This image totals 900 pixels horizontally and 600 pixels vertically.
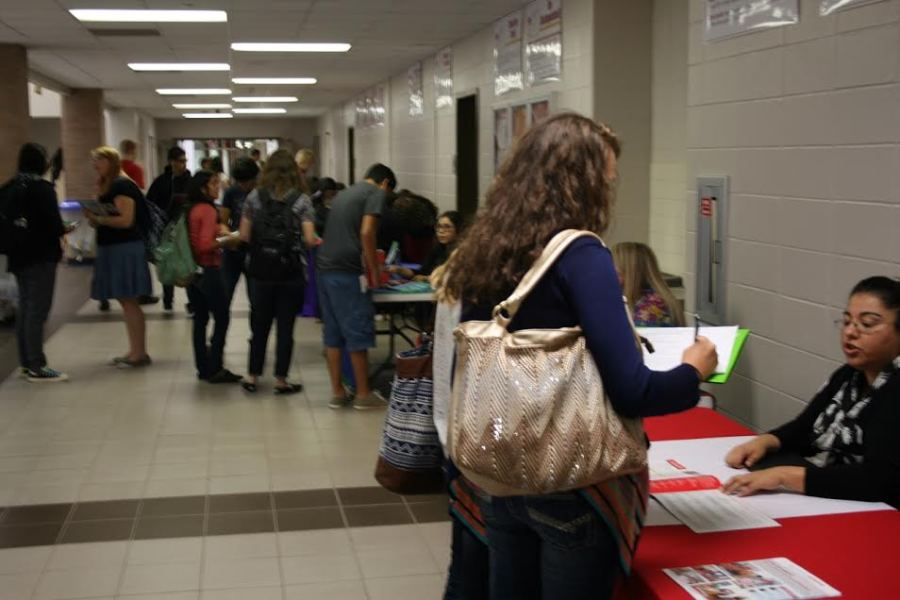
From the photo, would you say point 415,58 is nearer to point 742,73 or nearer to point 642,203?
point 642,203

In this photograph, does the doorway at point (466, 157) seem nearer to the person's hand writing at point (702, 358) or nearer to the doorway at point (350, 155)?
the person's hand writing at point (702, 358)

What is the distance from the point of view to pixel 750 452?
257 centimetres

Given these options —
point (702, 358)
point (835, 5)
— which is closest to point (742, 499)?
point (702, 358)

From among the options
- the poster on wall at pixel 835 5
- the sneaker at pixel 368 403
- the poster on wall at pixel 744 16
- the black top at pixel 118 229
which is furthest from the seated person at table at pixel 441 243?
the poster on wall at pixel 835 5

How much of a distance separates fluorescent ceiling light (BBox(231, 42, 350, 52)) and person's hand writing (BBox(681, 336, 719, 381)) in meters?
8.78

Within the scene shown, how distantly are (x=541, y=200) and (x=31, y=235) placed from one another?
555 cm

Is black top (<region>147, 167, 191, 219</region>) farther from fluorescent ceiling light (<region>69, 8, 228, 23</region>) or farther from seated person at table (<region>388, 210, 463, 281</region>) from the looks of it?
seated person at table (<region>388, 210, 463, 281</region>)

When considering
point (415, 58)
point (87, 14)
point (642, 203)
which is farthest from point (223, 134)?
point (642, 203)

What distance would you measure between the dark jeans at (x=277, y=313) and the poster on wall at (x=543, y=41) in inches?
88.7

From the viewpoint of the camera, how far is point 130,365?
7488 mm

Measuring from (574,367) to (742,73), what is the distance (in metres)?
2.22

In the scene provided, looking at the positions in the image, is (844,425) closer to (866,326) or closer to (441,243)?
(866,326)

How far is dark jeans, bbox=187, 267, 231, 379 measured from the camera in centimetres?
681

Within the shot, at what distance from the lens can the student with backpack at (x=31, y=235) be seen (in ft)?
21.4
